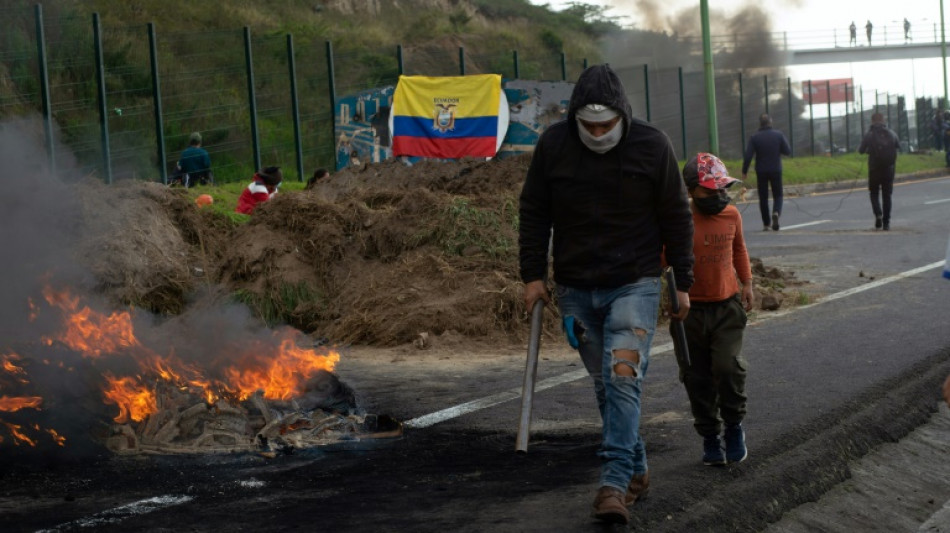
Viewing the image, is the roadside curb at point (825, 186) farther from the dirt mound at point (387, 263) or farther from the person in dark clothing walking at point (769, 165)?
the dirt mound at point (387, 263)

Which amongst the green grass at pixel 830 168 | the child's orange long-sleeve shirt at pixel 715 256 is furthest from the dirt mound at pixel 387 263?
the green grass at pixel 830 168

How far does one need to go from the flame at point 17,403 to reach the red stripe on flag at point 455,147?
15520 mm

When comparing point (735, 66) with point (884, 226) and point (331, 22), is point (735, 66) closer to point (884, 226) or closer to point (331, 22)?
point (331, 22)

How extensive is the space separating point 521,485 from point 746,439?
1.50 meters

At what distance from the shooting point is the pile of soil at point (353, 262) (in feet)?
33.4

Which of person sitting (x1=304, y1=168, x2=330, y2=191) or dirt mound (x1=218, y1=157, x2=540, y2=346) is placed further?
person sitting (x1=304, y1=168, x2=330, y2=191)

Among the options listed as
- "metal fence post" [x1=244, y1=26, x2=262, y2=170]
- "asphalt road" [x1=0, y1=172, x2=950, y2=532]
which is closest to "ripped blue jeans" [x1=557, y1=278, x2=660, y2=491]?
"asphalt road" [x1=0, y1=172, x2=950, y2=532]

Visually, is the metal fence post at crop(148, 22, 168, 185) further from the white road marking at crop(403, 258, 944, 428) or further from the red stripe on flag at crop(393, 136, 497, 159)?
the white road marking at crop(403, 258, 944, 428)

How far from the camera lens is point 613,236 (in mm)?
4930

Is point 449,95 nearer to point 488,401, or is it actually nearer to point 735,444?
point 488,401

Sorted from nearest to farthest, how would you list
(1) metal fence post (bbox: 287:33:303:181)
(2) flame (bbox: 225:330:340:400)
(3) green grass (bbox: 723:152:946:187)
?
(2) flame (bbox: 225:330:340:400), (1) metal fence post (bbox: 287:33:303:181), (3) green grass (bbox: 723:152:946:187)

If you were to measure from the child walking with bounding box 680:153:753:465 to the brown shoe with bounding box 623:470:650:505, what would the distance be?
2.42 feet

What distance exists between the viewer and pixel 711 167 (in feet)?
18.9

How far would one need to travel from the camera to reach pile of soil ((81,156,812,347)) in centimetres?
1020
